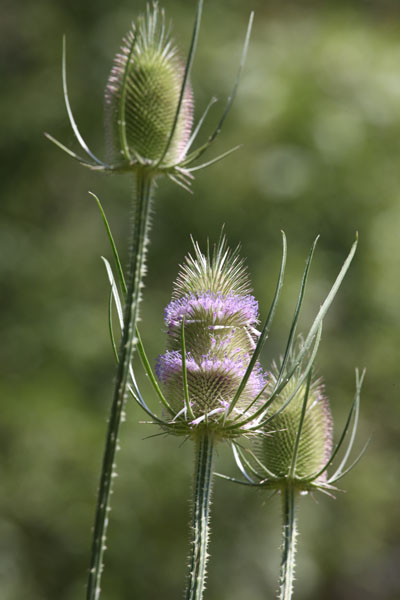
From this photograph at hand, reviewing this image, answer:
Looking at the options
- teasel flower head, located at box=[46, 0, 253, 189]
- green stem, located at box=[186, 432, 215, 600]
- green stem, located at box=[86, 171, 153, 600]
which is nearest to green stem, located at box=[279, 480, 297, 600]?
green stem, located at box=[186, 432, 215, 600]

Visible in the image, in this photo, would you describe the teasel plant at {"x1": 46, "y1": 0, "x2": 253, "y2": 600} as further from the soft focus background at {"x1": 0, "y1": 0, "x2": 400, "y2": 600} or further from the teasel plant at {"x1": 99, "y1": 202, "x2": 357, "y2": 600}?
the soft focus background at {"x1": 0, "y1": 0, "x2": 400, "y2": 600}

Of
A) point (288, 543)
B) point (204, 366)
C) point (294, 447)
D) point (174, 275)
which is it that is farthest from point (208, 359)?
point (174, 275)

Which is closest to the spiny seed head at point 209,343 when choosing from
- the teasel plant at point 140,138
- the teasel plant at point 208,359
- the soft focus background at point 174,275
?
the teasel plant at point 208,359

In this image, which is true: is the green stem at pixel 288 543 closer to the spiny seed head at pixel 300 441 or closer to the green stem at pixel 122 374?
the spiny seed head at pixel 300 441

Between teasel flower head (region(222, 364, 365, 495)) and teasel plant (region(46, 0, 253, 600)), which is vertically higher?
teasel plant (region(46, 0, 253, 600))

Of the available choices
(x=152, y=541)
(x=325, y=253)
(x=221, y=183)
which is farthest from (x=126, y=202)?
(x=152, y=541)

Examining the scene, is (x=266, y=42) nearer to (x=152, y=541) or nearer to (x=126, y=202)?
(x=126, y=202)
